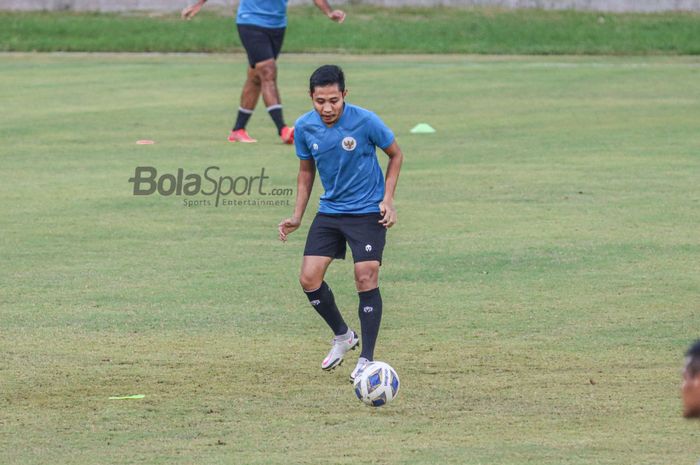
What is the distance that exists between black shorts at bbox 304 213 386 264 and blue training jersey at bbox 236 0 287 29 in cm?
964

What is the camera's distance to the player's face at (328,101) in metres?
8.89

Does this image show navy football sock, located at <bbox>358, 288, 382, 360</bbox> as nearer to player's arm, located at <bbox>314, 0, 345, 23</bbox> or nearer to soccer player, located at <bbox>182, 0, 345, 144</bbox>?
player's arm, located at <bbox>314, 0, 345, 23</bbox>

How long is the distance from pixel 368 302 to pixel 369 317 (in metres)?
0.10

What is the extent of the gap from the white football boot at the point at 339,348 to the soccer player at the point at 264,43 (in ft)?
31.0

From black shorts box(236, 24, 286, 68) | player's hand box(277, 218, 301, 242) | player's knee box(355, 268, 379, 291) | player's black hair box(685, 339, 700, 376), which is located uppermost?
player's black hair box(685, 339, 700, 376)

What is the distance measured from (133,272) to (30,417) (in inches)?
154

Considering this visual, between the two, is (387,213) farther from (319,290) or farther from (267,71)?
(267,71)

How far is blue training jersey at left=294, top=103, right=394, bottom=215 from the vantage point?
907 centimetres

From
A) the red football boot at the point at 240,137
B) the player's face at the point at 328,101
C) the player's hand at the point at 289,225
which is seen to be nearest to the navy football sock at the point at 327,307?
the player's hand at the point at 289,225

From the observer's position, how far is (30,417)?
25.9ft

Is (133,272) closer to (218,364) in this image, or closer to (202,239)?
(202,239)

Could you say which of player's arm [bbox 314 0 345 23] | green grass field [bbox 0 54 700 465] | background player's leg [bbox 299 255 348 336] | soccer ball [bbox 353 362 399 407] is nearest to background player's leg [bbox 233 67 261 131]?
green grass field [bbox 0 54 700 465]

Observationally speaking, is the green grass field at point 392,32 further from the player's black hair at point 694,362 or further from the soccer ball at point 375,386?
the player's black hair at point 694,362

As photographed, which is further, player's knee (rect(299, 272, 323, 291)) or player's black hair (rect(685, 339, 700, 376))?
player's knee (rect(299, 272, 323, 291))
